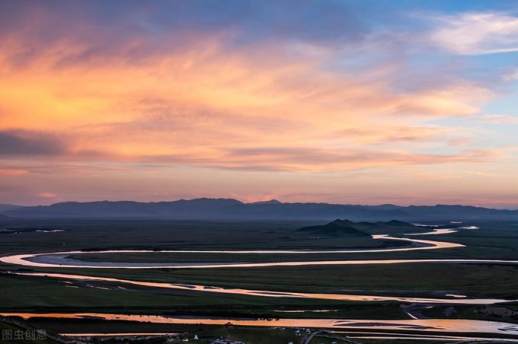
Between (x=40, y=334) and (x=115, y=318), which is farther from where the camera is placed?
(x=115, y=318)

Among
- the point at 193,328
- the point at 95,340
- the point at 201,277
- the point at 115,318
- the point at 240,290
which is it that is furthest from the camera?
the point at 201,277

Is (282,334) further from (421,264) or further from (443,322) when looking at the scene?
(421,264)

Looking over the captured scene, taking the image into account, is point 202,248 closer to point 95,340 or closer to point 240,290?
point 240,290

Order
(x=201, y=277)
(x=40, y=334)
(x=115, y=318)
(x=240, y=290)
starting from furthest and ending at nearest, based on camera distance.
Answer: (x=201, y=277), (x=240, y=290), (x=115, y=318), (x=40, y=334)

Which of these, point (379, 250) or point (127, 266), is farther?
point (379, 250)

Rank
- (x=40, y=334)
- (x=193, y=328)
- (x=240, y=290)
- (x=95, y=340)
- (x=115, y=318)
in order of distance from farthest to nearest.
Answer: (x=240, y=290)
(x=115, y=318)
(x=193, y=328)
(x=95, y=340)
(x=40, y=334)

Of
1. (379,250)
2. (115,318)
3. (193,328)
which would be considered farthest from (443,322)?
(379,250)

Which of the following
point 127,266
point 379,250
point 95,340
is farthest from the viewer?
point 379,250

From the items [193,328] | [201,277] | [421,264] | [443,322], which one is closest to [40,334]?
[193,328]
